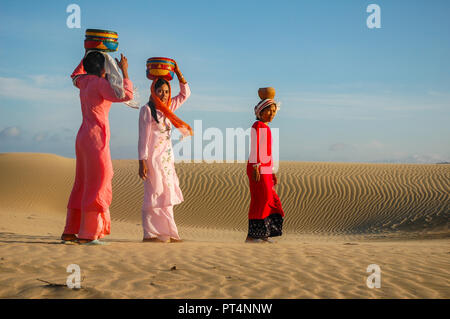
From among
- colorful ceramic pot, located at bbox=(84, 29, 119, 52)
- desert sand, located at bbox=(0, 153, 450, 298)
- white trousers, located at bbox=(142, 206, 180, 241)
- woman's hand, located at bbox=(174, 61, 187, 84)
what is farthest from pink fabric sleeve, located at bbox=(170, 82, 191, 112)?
desert sand, located at bbox=(0, 153, 450, 298)

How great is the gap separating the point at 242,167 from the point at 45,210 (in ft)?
30.6

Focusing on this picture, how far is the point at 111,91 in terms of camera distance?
6.76m

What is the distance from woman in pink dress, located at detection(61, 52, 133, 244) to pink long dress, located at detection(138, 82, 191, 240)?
0.72 meters

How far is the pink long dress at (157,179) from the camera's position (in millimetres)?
7617

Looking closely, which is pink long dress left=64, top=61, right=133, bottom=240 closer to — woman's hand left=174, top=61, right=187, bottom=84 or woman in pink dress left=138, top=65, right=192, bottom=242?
woman in pink dress left=138, top=65, right=192, bottom=242

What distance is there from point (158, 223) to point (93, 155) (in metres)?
1.58

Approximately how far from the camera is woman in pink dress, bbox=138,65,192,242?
7.62 meters

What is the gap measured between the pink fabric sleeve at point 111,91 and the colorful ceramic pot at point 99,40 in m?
0.48

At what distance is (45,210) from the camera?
61.3ft

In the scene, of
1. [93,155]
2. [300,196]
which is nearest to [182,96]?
[93,155]

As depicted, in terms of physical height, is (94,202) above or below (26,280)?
above

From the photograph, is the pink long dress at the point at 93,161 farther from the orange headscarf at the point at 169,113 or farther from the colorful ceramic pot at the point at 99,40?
the orange headscarf at the point at 169,113
